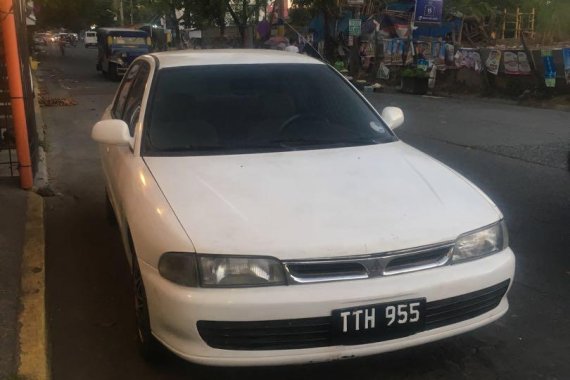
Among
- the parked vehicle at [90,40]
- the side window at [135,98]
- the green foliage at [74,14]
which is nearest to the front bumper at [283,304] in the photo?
the side window at [135,98]

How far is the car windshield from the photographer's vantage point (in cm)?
383

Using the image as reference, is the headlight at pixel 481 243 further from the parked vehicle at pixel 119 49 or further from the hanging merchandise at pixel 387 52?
the parked vehicle at pixel 119 49

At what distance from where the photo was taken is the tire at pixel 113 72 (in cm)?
2514

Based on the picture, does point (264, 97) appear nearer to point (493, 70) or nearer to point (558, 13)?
point (493, 70)

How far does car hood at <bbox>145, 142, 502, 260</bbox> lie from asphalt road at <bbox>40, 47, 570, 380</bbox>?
823mm

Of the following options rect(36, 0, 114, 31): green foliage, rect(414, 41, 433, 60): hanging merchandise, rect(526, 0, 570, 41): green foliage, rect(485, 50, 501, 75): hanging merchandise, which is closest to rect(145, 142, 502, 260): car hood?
rect(485, 50, 501, 75): hanging merchandise

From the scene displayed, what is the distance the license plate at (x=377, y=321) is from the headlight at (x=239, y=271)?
304mm

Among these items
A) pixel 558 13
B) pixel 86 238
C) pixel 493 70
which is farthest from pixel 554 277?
pixel 558 13

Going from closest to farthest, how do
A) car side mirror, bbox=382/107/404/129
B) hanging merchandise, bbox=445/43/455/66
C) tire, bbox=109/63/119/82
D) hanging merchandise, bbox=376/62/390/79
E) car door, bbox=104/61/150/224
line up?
car door, bbox=104/61/150/224, car side mirror, bbox=382/107/404/129, hanging merchandise, bbox=445/43/455/66, hanging merchandise, bbox=376/62/390/79, tire, bbox=109/63/119/82

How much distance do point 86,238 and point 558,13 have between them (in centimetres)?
2081

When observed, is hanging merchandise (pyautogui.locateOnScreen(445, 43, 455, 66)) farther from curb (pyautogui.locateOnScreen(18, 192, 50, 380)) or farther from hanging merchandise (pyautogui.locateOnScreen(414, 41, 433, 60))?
curb (pyautogui.locateOnScreen(18, 192, 50, 380))

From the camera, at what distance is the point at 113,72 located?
2528cm

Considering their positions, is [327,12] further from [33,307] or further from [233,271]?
[233,271]

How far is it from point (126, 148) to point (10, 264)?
49.4 inches
